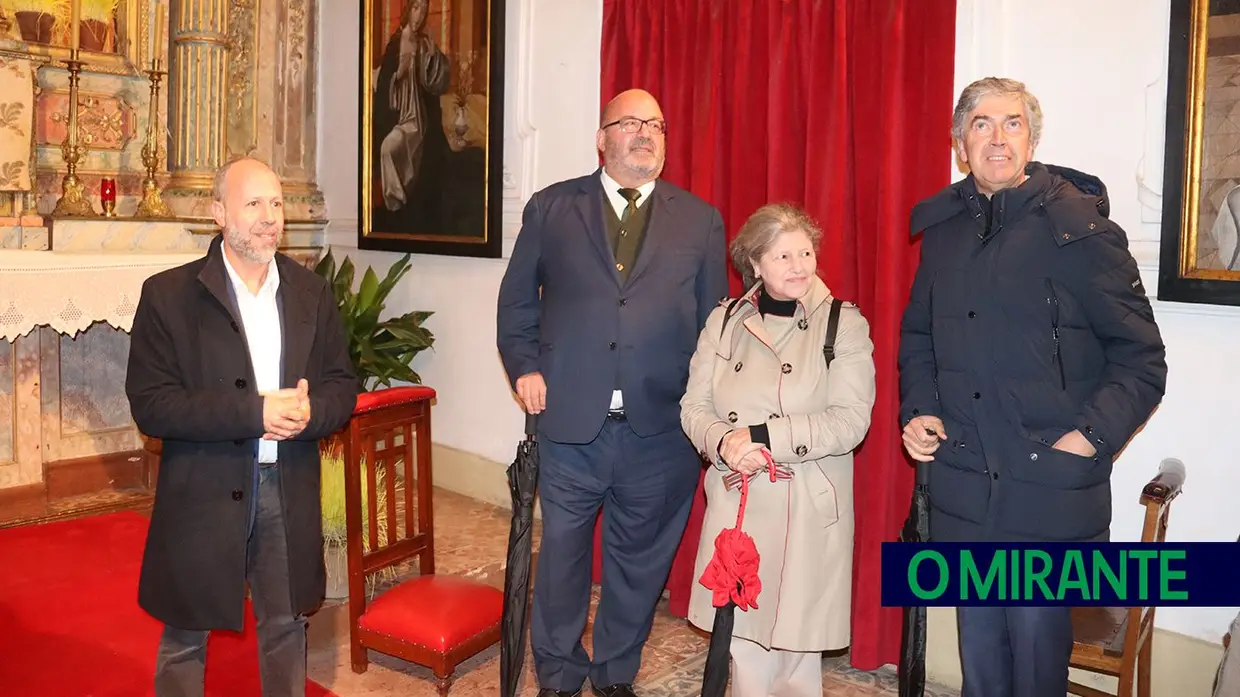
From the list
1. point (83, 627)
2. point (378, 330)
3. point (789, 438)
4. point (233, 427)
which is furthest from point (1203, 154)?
point (378, 330)

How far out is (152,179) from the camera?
5.86 m

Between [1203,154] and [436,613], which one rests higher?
[1203,154]

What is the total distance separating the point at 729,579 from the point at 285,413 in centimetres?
121

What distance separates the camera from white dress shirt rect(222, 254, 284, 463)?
2686 mm

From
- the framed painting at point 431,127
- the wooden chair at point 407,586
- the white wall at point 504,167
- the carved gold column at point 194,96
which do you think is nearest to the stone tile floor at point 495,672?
the wooden chair at point 407,586

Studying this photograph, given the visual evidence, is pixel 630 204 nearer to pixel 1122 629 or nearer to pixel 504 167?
pixel 1122 629

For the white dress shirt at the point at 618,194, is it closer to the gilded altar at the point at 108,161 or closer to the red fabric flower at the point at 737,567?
the red fabric flower at the point at 737,567

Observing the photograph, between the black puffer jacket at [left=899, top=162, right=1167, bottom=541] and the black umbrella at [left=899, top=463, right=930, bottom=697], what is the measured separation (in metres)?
0.12

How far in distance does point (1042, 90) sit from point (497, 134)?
9.69ft

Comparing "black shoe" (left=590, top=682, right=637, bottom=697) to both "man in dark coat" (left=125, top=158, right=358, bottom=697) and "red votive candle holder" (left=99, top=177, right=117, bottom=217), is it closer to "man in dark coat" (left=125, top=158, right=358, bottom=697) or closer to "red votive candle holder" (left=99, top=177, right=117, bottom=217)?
"man in dark coat" (left=125, top=158, right=358, bottom=697)

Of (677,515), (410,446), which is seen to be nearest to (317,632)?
(410,446)

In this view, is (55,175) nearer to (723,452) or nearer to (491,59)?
(491,59)

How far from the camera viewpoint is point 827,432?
269cm

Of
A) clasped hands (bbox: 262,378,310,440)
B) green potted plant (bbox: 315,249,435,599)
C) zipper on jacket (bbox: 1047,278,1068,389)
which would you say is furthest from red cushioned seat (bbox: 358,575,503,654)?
green potted plant (bbox: 315,249,435,599)
